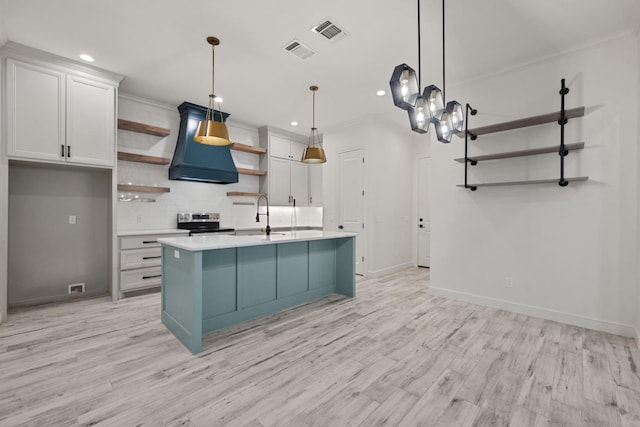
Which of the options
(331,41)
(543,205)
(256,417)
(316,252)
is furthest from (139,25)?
(543,205)

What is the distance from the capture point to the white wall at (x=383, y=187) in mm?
5422

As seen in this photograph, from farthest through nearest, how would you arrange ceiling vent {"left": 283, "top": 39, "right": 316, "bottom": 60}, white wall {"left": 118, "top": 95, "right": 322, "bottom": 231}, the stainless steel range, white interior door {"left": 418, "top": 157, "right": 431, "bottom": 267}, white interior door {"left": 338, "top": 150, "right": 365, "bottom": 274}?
white interior door {"left": 418, "top": 157, "right": 431, "bottom": 267}, white interior door {"left": 338, "top": 150, "right": 365, "bottom": 274}, the stainless steel range, white wall {"left": 118, "top": 95, "right": 322, "bottom": 231}, ceiling vent {"left": 283, "top": 39, "right": 316, "bottom": 60}

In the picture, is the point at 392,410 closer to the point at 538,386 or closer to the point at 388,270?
the point at 538,386

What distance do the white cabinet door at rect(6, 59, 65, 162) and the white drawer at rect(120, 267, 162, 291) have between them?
168 cm

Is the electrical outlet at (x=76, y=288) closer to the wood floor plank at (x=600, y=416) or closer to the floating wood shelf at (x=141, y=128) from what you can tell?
the floating wood shelf at (x=141, y=128)

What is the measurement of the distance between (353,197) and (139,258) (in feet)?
12.3

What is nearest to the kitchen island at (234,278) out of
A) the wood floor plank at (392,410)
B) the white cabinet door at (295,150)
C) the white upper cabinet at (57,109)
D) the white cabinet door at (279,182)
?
the wood floor plank at (392,410)

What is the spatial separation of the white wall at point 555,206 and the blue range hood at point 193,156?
12.1ft

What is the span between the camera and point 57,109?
11.5 ft

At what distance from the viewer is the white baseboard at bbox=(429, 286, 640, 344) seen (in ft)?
9.57

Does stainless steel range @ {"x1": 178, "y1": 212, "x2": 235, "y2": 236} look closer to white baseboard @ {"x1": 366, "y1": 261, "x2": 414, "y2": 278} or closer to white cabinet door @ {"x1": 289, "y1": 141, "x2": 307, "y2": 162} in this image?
white cabinet door @ {"x1": 289, "y1": 141, "x2": 307, "y2": 162}

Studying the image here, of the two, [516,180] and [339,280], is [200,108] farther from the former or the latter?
[516,180]

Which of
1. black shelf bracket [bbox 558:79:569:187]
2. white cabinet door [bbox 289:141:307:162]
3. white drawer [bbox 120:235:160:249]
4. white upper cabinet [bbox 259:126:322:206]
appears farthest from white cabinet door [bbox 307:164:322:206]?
black shelf bracket [bbox 558:79:569:187]

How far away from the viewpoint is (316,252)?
3.97 metres
